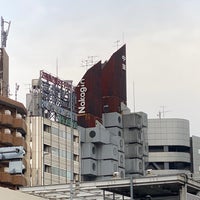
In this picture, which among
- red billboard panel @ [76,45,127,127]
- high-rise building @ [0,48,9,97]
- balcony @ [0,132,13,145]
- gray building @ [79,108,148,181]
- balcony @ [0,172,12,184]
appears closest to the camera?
balcony @ [0,172,12,184]

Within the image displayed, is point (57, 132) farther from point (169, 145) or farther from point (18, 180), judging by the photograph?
point (169, 145)

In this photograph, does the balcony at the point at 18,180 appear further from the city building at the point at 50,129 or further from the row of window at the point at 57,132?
the row of window at the point at 57,132

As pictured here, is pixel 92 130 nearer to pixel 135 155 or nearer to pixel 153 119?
pixel 135 155

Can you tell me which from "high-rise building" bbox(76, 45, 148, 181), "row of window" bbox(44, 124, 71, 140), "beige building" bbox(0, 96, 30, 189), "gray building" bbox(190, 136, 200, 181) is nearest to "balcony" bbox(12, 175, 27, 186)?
"beige building" bbox(0, 96, 30, 189)

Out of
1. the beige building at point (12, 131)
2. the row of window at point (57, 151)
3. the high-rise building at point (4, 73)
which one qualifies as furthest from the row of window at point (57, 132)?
the high-rise building at point (4, 73)

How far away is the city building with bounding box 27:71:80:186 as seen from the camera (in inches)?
4434

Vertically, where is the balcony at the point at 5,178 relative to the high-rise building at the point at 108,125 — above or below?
below

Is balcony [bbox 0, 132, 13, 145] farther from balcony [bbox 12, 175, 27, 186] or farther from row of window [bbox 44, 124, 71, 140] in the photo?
row of window [bbox 44, 124, 71, 140]

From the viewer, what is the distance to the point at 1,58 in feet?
370

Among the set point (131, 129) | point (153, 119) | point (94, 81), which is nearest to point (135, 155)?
point (131, 129)

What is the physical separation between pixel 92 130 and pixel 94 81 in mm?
10672

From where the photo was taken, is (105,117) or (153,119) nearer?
(105,117)

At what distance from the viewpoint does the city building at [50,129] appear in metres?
113

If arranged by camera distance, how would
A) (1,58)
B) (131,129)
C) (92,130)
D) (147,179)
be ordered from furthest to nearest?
(131,129) < (92,130) < (1,58) < (147,179)
